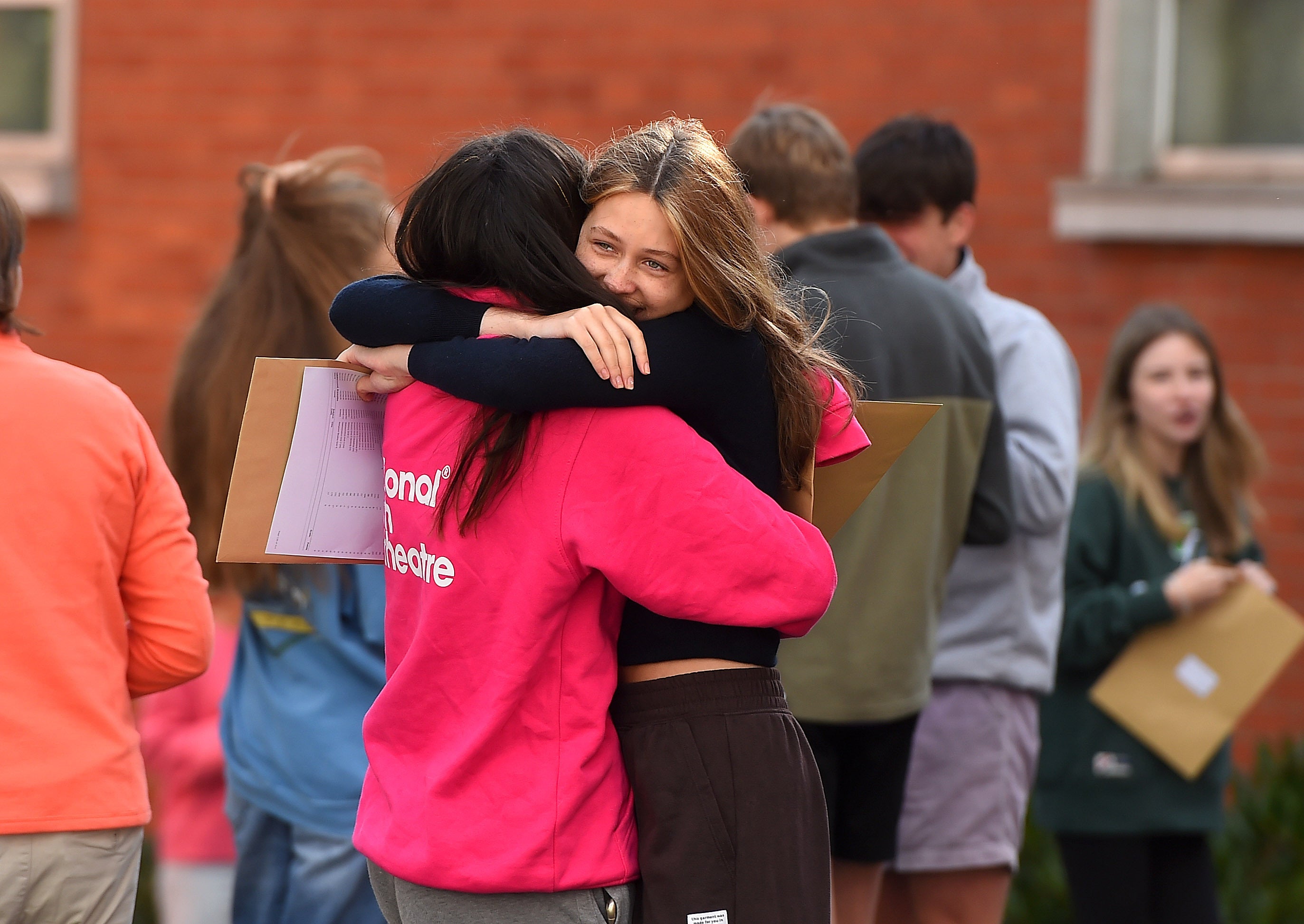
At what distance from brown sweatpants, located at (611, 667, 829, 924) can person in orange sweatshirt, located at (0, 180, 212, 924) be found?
3.30 feet

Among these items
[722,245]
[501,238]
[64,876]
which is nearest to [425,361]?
[501,238]

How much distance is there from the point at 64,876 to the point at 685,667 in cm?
115

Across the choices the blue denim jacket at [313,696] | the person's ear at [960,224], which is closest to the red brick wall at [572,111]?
the person's ear at [960,224]

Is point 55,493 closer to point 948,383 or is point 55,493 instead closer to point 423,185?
point 423,185

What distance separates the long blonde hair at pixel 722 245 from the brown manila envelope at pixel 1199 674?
218 cm


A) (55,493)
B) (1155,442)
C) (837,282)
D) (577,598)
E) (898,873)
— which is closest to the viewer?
(577,598)

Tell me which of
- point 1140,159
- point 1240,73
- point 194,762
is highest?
point 1240,73

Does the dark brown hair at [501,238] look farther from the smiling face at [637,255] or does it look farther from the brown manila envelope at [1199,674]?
the brown manila envelope at [1199,674]

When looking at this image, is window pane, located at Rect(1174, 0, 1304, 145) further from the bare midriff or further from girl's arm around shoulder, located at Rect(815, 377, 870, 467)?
the bare midriff

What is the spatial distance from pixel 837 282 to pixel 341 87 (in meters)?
3.45

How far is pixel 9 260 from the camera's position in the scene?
8.32ft

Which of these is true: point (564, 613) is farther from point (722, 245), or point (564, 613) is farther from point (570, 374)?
point (722, 245)

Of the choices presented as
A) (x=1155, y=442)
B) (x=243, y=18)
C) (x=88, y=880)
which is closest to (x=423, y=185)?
(x=88, y=880)

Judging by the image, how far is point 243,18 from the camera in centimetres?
595
